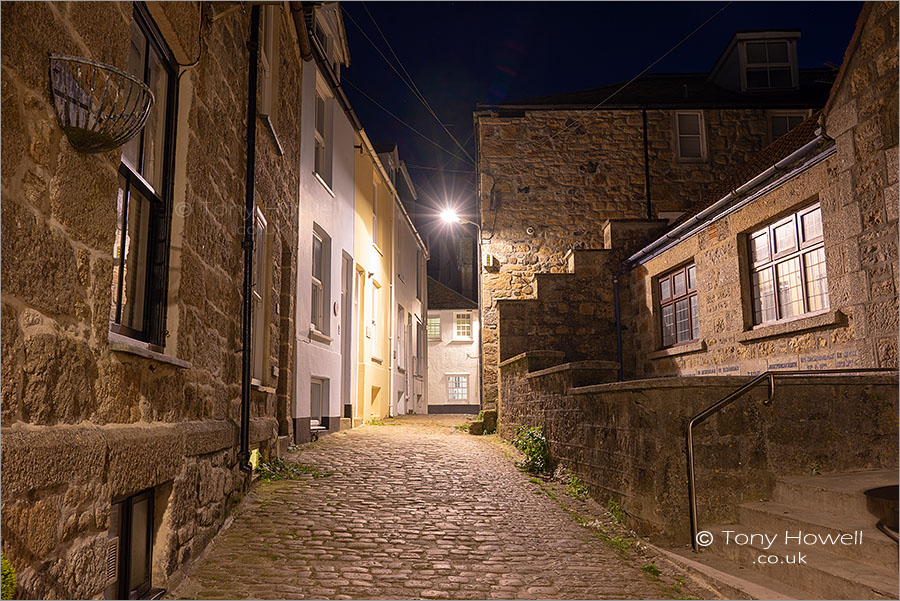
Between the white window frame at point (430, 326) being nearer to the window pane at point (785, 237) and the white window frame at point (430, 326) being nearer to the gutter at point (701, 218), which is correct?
the gutter at point (701, 218)

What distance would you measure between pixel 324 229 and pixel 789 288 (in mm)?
7583

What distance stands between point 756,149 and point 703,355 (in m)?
9.08

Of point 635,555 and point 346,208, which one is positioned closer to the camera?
point 635,555

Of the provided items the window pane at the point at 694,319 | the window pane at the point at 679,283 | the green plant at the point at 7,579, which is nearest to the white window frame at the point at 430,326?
the window pane at the point at 679,283

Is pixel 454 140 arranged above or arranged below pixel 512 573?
above

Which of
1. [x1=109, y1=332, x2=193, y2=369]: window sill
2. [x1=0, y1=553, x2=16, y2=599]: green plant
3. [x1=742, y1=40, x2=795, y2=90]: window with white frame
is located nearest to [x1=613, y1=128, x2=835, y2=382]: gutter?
[x1=109, y1=332, x2=193, y2=369]: window sill

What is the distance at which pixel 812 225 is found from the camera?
8672 millimetres

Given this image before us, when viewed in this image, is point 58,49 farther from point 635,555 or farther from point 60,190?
point 635,555

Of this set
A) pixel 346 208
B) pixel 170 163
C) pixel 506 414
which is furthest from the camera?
pixel 346 208

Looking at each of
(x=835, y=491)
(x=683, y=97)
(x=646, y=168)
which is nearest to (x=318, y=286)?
(x=835, y=491)

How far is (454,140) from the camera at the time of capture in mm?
19688

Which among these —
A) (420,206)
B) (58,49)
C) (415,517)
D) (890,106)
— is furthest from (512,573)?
(420,206)

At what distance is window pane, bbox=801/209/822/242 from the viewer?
850cm

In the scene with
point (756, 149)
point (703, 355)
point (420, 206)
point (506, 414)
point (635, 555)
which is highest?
point (420, 206)
